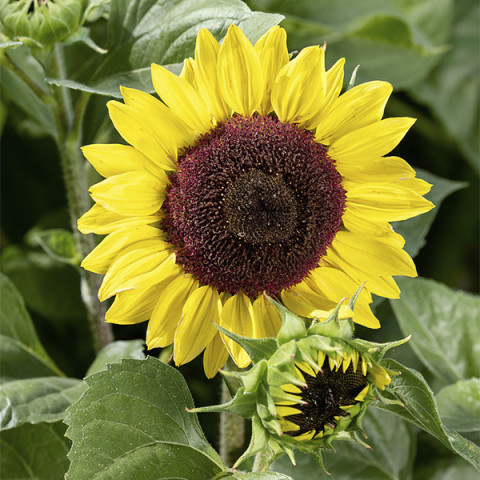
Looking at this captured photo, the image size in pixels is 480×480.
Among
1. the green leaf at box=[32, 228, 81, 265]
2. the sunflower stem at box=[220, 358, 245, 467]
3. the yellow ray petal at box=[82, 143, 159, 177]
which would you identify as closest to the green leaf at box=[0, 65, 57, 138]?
the green leaf at box=[32, 228, 81, 265]

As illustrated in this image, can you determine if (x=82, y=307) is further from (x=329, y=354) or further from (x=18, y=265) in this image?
(x=329, y=354)

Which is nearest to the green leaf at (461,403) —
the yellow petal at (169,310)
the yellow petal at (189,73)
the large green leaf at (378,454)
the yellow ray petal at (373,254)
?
the large green leaf at (378,454)

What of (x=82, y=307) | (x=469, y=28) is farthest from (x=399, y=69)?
(x=82, y=307)

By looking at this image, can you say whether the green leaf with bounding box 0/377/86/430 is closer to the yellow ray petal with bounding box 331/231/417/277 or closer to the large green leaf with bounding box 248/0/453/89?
the yellow ray petal with bounding box 331/231/417/277

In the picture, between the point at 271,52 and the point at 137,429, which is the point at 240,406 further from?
the point at 271,52

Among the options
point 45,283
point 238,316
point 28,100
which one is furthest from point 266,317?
point 45,283

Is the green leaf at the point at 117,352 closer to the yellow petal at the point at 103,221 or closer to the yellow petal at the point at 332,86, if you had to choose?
the yellow petal at the point at 103,221
